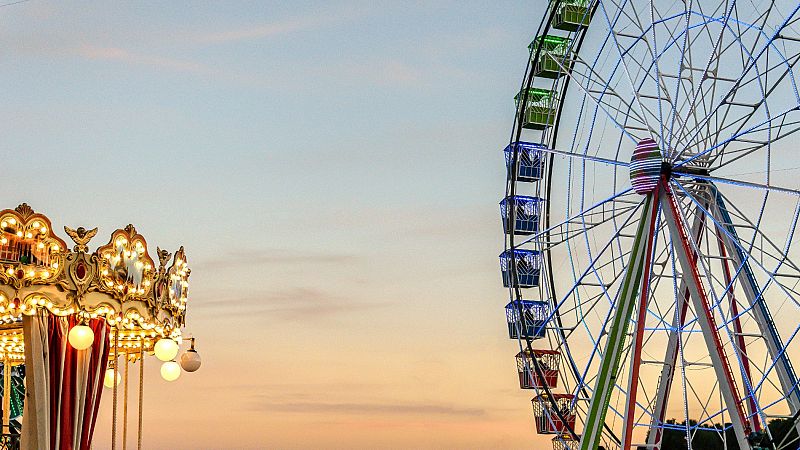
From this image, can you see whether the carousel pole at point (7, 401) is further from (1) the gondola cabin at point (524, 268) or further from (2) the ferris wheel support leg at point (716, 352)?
(2) the ferris wheel support leg at point (716, 352)

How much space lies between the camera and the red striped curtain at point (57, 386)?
12711mm

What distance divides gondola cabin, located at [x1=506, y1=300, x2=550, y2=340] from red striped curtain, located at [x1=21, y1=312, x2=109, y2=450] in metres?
9.00

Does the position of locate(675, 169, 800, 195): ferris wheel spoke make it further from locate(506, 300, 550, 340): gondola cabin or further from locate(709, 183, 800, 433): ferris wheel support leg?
locate(506, 300, 550, 340): gondola cabin

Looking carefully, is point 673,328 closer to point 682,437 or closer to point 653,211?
point 653,211

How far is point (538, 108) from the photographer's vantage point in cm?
2089

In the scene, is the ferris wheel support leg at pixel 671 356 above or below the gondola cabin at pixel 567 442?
above

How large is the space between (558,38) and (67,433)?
11918 millimetres

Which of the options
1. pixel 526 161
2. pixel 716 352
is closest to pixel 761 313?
pixel 716 352

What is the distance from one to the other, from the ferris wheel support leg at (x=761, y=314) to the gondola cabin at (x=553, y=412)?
12.8 ft

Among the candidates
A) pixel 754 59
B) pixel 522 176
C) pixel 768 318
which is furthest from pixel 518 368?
pixel 754 59

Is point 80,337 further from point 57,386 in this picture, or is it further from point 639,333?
point 639,333

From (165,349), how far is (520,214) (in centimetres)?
861

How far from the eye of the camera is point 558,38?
20.3 meters

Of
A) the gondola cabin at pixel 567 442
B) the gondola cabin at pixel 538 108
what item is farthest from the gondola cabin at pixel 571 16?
the gondola cabin at pixel 567 442
